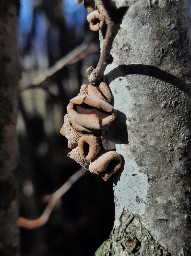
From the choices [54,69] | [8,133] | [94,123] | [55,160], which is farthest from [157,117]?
[55,160]

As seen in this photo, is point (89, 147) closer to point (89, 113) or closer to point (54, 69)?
point (89, 113)

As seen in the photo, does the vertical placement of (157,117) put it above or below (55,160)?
above

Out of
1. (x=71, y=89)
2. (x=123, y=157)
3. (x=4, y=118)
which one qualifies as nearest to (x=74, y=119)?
(x=123, y=157)

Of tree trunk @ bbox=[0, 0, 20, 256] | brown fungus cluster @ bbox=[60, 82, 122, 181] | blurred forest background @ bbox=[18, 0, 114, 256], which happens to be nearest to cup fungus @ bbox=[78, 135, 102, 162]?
brown fungus cluster @ bbox=[60, 82, 122, 181]

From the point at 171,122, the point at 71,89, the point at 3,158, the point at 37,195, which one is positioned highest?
the point at 171,122

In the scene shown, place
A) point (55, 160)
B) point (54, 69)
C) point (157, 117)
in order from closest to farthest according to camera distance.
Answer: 1. point (157, 117)
2. point (54, 69)
3. point (55, 160)

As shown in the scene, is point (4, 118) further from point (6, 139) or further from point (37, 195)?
point (37, 195)
